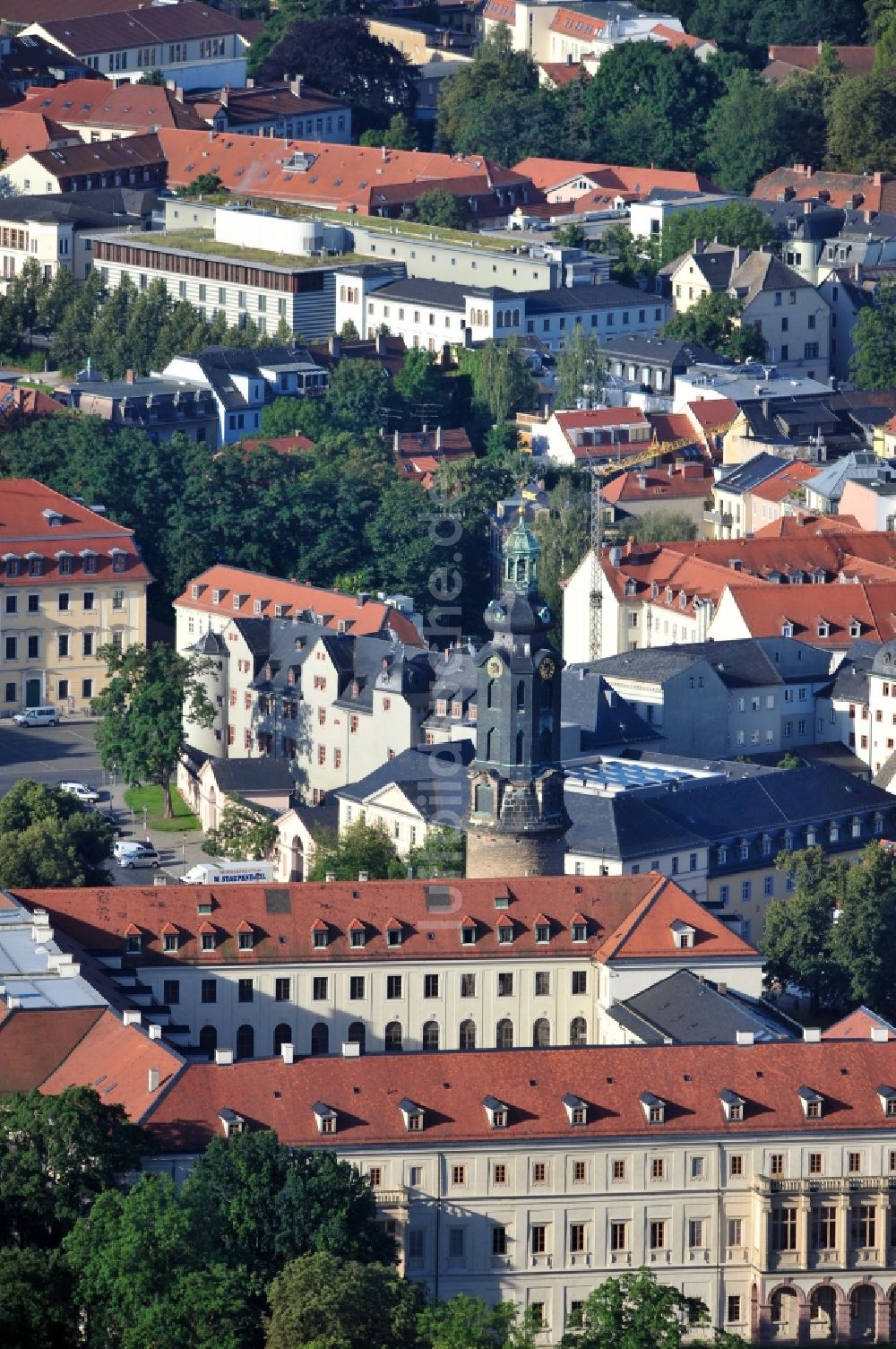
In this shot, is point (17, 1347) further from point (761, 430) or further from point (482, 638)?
point (761, 430)

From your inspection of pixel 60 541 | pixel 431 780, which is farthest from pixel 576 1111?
pixel 60 541

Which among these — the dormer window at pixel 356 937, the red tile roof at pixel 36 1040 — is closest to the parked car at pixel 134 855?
the dormer window at pixel 356 937

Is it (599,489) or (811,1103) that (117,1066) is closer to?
(811,1103)

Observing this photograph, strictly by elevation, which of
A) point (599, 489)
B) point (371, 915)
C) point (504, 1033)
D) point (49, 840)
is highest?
point (599, 489)

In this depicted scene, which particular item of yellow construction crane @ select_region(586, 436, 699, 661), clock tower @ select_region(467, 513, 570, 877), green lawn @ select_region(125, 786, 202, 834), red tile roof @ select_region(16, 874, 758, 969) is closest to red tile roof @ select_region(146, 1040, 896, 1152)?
red tile roof @ select_region(16, 874, 758, 969)

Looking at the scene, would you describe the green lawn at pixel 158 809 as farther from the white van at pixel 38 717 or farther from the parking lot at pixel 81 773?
the white van at pixel 38 717

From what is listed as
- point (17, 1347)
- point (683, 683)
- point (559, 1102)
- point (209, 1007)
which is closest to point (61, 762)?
point (683, 683)
